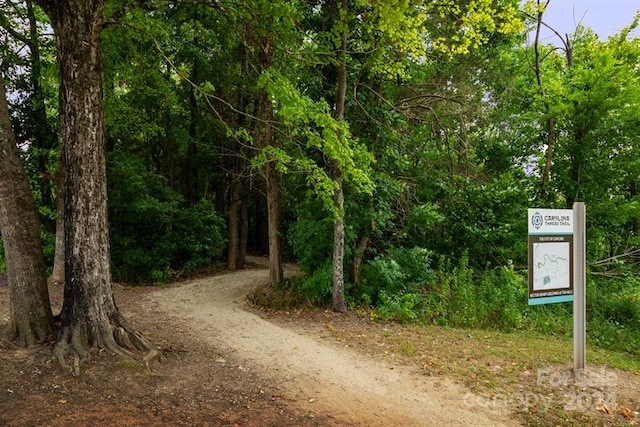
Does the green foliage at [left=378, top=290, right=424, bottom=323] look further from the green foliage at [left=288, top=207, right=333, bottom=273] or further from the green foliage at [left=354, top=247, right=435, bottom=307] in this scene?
the green foliage at [left=288, top=207, right=333, bottom=273]

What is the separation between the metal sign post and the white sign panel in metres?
0.09

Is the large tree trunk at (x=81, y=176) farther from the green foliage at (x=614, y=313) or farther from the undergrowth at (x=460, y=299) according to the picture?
the green foliage at (x=614, y=313)

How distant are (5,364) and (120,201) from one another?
29.6 ft

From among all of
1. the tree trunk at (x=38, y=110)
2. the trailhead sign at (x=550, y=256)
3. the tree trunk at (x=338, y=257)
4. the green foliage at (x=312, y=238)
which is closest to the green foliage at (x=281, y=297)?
the green foliage at (x=312, y=238)

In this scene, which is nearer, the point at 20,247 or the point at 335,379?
the point at 20,247

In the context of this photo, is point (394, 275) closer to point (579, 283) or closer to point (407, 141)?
point (407, 141)

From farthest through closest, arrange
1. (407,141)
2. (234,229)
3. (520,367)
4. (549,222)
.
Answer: (234,229)
(407,141)
(520,367)
(549,222)

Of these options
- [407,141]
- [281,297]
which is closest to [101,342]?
[281,297]

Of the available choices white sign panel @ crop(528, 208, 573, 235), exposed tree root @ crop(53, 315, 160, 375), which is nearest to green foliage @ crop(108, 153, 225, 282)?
exposed tree root @ crop(53, 315, 160, 375)

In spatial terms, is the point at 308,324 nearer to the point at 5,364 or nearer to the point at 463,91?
the point at 5,364

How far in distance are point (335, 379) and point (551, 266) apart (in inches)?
121

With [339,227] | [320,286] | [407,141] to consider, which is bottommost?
[320,286]

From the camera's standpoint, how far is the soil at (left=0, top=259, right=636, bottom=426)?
12.7 feet

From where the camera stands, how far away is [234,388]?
15.3 feet
